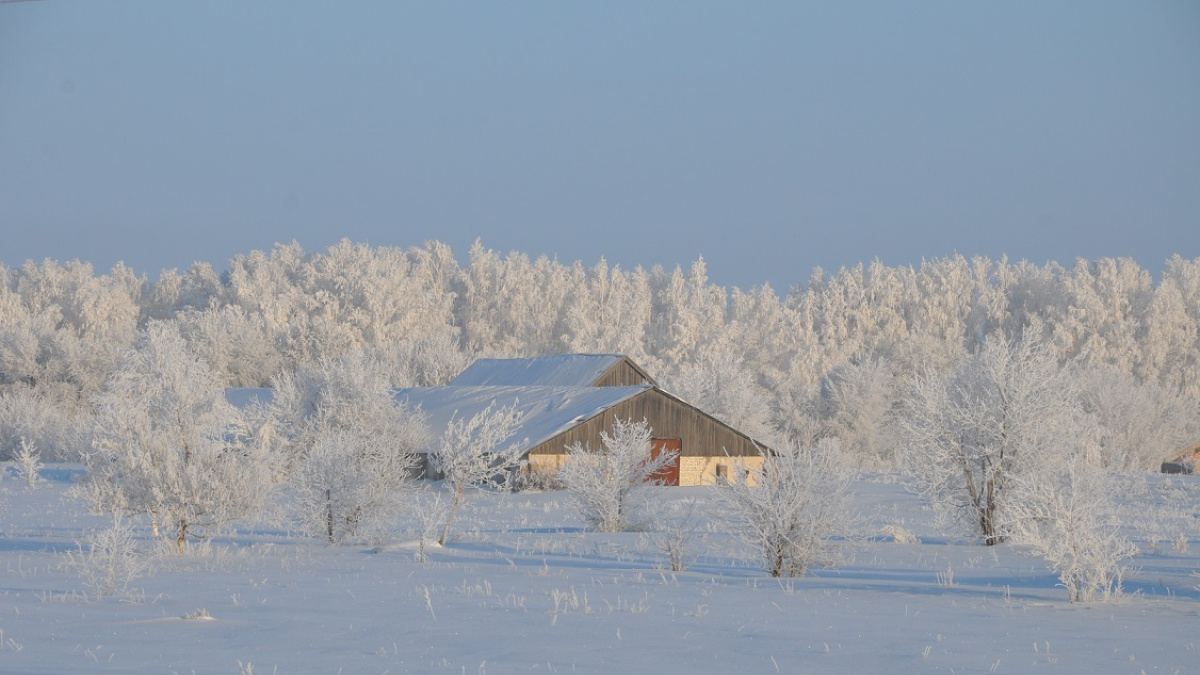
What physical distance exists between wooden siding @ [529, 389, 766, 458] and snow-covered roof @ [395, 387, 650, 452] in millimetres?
319

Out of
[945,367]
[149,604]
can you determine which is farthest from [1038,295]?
[149,604]

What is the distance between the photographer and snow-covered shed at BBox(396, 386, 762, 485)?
39656 mm

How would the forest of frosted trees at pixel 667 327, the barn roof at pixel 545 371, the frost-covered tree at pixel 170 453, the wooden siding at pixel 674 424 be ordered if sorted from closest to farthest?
1. the frost-covered tree at pixel 170 453
2. the wooden siding at pixel 674 424
3. the barn roof at pixel 545 371
4. the forest of frosted trees at pixel 667 327

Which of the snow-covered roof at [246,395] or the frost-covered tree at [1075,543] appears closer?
the frost-covered tree at [1075,543]

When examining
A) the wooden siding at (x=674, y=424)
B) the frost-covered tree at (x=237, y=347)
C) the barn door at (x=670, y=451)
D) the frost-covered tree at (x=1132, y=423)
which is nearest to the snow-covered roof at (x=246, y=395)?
the frost-covered tree at (x=237, y=347)

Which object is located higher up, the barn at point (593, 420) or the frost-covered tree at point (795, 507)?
the barn at point (593, 420)

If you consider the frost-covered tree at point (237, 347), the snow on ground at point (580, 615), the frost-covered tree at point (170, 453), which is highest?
the frost-covered tree at point (237, 347)

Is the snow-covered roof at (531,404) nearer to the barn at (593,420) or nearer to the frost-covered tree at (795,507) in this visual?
the barn at (593,420)

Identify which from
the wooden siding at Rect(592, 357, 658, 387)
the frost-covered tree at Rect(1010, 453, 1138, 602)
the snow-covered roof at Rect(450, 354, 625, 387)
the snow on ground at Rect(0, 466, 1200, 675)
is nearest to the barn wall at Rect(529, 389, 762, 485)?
the wooden siding at Rect(592, 357, 658, 387)

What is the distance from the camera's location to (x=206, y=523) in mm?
18891

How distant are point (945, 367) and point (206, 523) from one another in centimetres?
6831

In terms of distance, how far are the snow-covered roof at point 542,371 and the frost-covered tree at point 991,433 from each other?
28614 millimetres

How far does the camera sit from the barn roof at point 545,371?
50806 mm

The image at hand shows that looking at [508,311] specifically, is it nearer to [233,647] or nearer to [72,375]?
[72,375]
